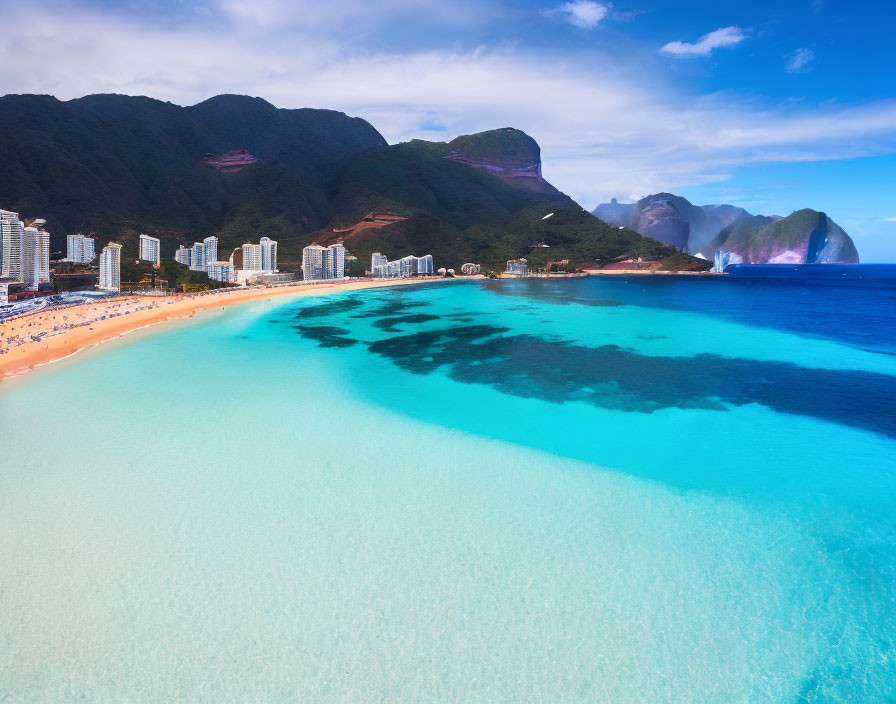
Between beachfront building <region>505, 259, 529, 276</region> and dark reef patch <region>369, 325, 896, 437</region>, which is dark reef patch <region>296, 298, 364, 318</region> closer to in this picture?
dark reef patch <region>369, 325, 896, 437</region>

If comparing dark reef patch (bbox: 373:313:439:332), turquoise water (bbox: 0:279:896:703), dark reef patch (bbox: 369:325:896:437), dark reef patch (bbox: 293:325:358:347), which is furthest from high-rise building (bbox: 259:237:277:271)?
turquoise water (bbox: 0:279:896:703)

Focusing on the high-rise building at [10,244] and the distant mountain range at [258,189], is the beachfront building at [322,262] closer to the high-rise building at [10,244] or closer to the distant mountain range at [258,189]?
the distant mountain range at [258,189]

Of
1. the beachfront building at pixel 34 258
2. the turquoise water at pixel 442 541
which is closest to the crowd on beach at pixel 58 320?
the beachfront building at pixel 34 258

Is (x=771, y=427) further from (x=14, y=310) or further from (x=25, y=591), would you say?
(x=14, y=310)

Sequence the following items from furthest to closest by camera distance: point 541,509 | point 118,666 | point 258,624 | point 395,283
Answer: point 395,283 < point 541,509 < point 258,624 < point 118,666

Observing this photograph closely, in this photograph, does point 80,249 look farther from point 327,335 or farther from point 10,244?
point 327,335

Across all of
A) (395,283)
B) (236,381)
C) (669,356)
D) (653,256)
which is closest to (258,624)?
(236,381)
